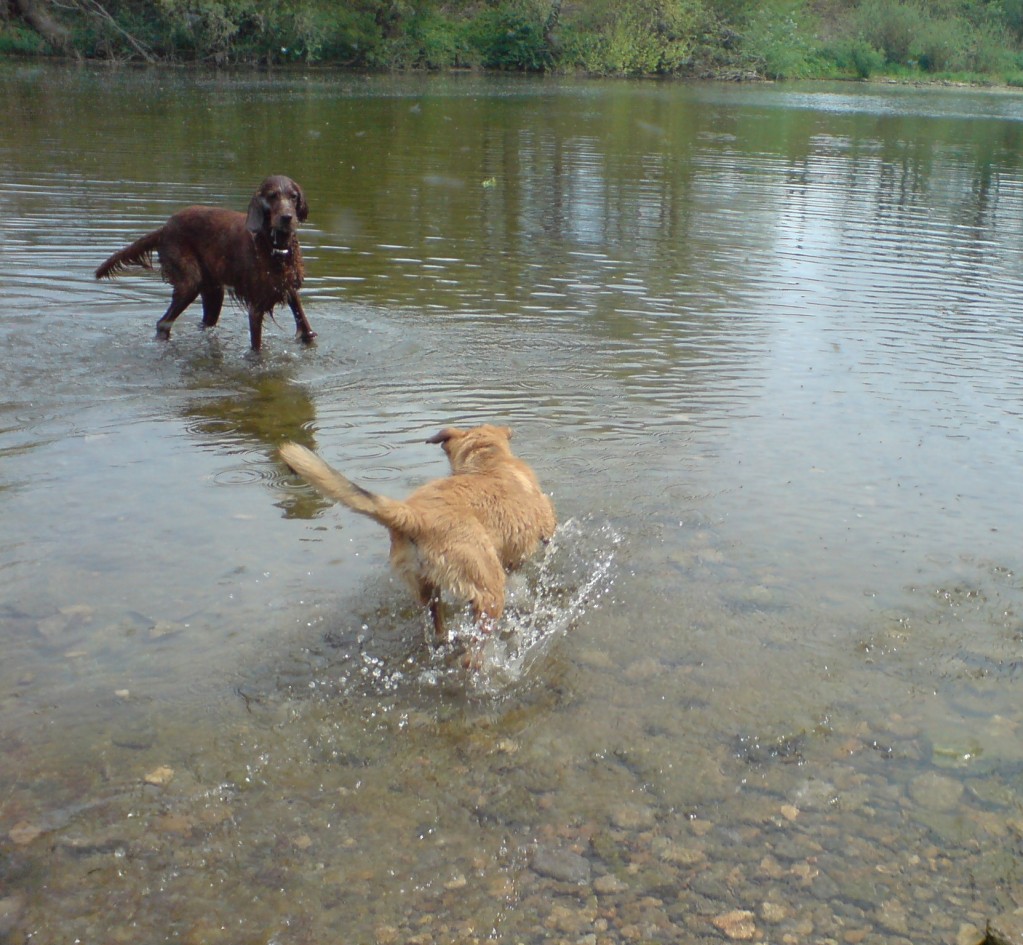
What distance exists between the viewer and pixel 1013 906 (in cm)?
340

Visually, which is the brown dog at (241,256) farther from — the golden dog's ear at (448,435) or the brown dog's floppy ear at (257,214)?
the golden dog's ear at (448,435)

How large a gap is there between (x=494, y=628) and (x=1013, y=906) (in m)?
2.21

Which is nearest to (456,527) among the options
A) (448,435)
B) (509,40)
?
(448,435)

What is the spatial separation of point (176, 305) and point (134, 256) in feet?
2.57

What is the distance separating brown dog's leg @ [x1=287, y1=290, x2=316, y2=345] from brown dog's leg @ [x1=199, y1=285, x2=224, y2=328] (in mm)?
808

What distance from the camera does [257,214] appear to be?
8672 mm

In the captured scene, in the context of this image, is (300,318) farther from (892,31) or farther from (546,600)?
(892,31)

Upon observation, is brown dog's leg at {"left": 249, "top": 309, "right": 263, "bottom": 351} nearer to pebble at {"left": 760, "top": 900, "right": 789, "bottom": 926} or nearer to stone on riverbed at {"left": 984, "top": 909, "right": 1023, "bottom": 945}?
pebble at {"left": 760, "top": 900, "right": 789, "bottom": 926}

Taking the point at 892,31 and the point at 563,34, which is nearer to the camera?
the point at 563,34

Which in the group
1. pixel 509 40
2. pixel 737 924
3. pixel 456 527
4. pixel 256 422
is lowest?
pixel 737 924

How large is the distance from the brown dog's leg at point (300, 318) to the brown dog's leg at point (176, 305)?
3.01 ft

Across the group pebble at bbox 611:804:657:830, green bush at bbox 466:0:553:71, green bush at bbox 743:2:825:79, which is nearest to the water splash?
pebble at bbox 611:804:657:830

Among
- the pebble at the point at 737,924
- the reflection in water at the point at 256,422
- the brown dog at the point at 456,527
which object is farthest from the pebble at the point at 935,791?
the reflection in water at the point at 256,422

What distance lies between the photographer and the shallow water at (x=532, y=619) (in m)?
3.46
